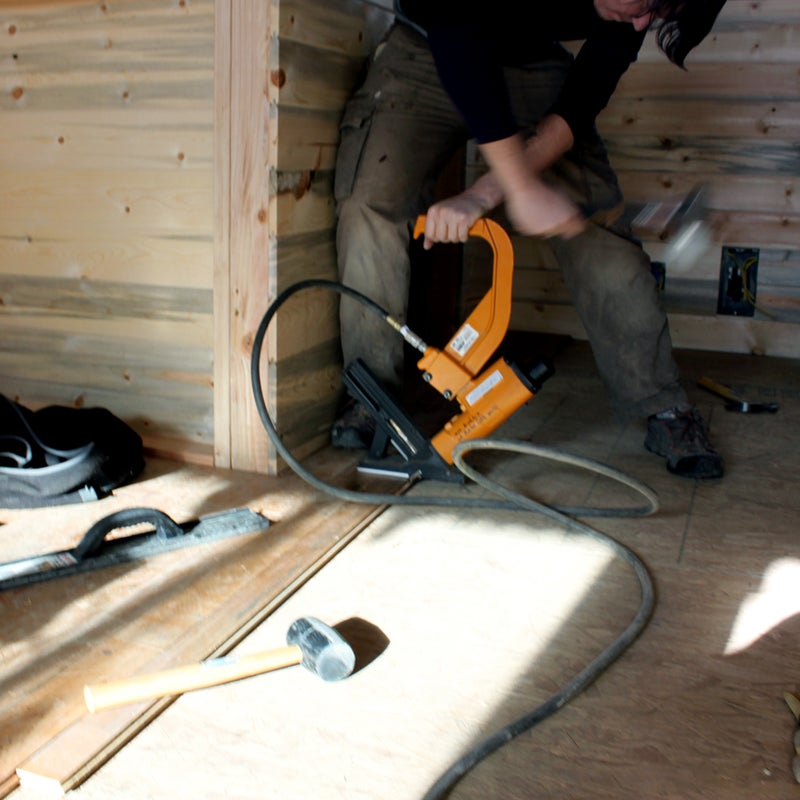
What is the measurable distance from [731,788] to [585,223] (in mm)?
1482

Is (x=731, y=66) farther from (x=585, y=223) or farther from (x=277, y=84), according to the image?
(x=277, y=84)

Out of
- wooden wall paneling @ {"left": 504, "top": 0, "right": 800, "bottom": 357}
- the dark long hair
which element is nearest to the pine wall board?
the dark long hair

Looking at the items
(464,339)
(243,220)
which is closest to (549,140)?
(464,339)

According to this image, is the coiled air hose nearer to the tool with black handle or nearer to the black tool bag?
the tool with black handle

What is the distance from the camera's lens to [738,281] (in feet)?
12.0

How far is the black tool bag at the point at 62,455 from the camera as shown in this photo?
193 centimetres

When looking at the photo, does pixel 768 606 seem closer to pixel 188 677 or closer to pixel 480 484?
pixel 480 484

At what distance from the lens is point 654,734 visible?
4.07 feet

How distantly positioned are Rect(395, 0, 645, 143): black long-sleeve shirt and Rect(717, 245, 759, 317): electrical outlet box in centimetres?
157

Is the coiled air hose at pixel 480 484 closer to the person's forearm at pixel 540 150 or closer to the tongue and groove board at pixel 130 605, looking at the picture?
the tongue and groove board at pixel 130 605

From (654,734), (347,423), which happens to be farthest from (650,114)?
(654,734)

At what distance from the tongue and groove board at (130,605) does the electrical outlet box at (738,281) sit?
2.13m

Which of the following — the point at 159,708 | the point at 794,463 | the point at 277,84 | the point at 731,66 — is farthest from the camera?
the point at 731,66

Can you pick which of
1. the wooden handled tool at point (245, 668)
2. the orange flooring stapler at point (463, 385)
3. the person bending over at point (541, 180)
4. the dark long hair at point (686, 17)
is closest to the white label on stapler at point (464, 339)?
the orange flooring stapler at point (463, 385)
